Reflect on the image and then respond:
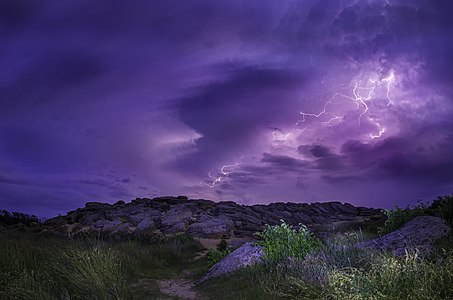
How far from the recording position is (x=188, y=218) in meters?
26.9

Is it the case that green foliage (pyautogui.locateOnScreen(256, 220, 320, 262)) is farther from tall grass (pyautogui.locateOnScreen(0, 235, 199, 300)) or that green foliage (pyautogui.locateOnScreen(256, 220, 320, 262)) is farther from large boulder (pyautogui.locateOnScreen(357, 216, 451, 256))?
tall grass (pyautogui.locateOnScreen(0, 235, 199, 300))

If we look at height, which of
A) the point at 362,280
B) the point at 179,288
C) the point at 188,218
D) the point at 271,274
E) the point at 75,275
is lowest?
the point at 179,288

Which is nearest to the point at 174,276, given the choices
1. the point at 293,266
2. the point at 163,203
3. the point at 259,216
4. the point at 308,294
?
the point at 293,266

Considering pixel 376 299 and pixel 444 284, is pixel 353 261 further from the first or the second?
pixel 376 299

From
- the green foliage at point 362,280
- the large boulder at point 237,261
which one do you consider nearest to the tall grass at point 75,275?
the large boulder at point 237,261

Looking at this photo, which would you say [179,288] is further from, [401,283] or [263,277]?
[401,283]

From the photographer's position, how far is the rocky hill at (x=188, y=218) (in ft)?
79.9

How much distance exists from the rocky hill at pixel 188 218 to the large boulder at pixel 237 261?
904 centimetres

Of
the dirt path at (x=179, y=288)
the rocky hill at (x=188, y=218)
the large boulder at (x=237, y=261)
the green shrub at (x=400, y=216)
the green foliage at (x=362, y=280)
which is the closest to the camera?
the green foliage at (x=362, y=280)

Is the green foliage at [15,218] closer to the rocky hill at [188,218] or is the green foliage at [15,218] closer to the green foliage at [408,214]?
the rocky hill at [188,218]

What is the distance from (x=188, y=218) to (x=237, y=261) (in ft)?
45.1

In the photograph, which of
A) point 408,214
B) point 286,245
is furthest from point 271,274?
point 408,214

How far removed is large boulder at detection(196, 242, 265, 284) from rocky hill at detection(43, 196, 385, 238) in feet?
29.7

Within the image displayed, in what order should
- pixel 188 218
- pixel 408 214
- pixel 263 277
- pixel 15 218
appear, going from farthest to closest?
pixel 15 218 < pixel 188 218 < pixel 408 214 < pixel 263 277
